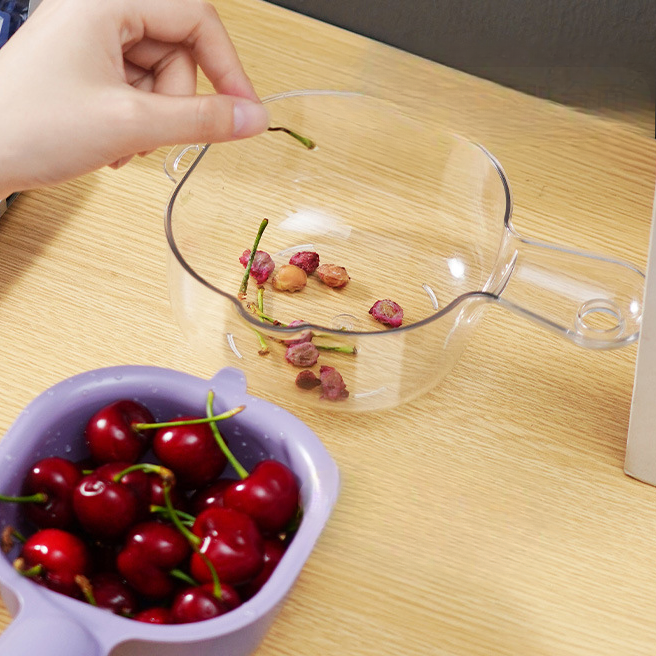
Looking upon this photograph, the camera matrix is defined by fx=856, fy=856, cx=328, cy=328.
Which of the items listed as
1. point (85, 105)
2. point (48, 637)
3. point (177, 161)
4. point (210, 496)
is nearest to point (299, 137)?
point (177, 161)

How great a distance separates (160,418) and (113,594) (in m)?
0.11

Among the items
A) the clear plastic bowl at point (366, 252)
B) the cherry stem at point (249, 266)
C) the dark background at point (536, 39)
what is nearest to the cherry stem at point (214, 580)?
the clear plastic bowl at point (366, 252)

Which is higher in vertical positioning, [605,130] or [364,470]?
[605,130]

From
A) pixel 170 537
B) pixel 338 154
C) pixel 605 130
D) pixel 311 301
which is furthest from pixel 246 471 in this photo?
pixel 605 130

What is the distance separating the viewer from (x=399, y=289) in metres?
0.66

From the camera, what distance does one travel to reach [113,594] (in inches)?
16.7

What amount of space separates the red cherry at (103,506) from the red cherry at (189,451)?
0.11 ft

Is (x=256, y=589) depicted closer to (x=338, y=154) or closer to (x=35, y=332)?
(x=35, y=332)

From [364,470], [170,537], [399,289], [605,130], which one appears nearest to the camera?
[170,537]

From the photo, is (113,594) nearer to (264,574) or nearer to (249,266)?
(264,574)

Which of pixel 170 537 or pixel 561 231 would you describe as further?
pixel 561 231

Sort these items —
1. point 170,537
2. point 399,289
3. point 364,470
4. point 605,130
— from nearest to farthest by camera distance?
point 170,537
point 364,470
point 399,289
point 605,130

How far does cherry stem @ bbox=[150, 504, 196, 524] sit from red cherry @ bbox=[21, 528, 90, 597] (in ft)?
0.13

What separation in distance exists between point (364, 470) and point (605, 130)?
43 centimetres
